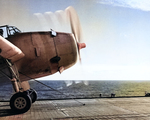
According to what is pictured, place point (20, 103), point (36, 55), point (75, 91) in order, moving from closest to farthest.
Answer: point (20, 103) → point (36, 55) → point (75, 91)

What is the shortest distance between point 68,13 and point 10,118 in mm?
5565

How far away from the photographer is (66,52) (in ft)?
28.8

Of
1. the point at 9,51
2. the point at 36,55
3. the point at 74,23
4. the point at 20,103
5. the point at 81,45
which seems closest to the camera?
the point at 9,51

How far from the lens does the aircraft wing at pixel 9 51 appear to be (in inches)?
284

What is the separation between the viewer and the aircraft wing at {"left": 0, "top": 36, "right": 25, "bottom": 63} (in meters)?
7.22

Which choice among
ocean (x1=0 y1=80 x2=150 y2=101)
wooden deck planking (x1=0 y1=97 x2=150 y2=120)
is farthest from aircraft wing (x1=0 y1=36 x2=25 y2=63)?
wooden deck planking (x1=0 y1=97 x2=150 y2=120)

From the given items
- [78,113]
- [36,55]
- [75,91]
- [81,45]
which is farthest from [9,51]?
[75,91]

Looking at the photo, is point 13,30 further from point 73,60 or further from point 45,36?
point 73,60

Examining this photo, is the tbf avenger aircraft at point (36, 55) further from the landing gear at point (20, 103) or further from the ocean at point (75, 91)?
the ocean at point (75, 91)

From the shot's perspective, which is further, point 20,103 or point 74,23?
point 74,23

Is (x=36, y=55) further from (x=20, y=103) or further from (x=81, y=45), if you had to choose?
(x=81, y=45)

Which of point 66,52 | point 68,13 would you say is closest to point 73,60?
point 66,52

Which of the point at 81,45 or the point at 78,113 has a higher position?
the point at 81,45

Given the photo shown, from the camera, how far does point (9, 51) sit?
24.8ft
